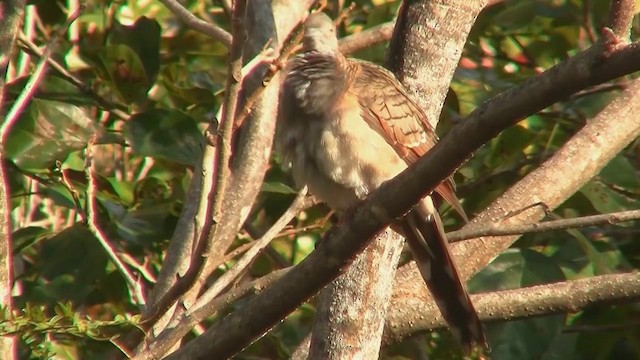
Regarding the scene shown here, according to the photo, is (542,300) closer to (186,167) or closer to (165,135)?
(165,135)

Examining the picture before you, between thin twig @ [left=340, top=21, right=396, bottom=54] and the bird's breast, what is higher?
the bird's breast

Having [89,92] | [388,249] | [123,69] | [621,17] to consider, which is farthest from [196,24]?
[621,17]

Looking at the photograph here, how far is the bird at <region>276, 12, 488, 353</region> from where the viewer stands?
13.4 ft

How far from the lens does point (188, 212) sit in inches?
177

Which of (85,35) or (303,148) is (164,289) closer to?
(303,148)

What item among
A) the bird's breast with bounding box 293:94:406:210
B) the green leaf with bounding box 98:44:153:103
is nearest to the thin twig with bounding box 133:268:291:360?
the bird's breast with bounding box 293:94:406:210

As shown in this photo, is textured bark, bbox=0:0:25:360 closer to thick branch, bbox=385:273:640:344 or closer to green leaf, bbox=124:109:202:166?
green leaf, bbox=124:109:202:166

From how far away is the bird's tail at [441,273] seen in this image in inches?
161

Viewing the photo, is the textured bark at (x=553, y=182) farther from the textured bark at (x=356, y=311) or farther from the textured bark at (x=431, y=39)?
the textured bark at (x=431, y=39)

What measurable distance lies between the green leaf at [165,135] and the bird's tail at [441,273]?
1041mm

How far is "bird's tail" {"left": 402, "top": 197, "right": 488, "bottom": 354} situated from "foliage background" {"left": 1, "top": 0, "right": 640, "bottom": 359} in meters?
0.47

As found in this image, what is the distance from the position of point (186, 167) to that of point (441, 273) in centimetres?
160

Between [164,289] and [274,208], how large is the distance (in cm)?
108

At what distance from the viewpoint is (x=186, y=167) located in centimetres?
532
